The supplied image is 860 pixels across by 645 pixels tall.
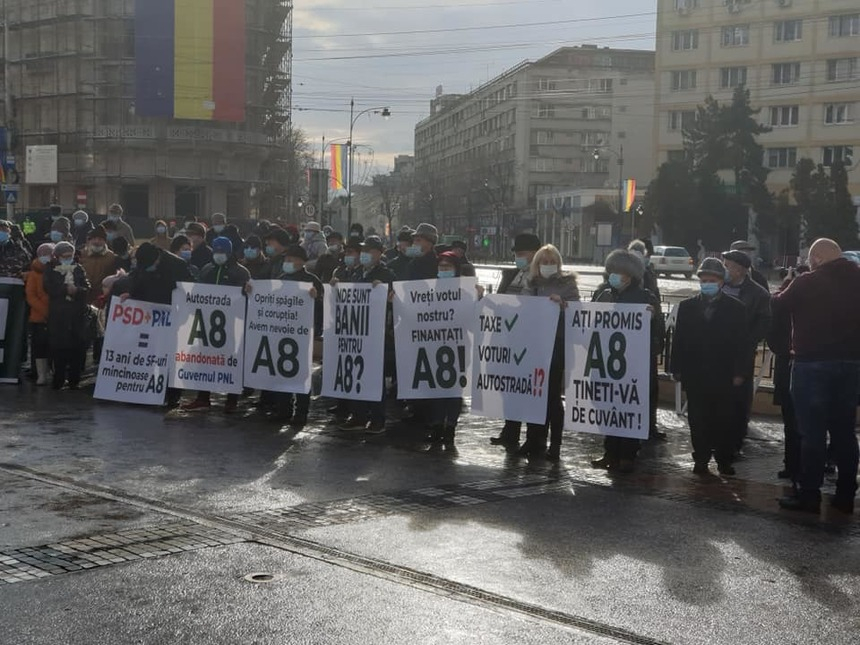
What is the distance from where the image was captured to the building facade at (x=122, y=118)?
7062cm

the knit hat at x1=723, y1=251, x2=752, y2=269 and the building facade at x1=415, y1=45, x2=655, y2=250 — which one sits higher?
the building facade at x1=415, y1=45, x2=655, y2=250

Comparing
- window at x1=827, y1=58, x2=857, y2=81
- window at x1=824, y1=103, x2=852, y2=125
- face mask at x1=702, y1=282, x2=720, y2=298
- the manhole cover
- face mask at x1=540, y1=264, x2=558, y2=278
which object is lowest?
the manhole cover

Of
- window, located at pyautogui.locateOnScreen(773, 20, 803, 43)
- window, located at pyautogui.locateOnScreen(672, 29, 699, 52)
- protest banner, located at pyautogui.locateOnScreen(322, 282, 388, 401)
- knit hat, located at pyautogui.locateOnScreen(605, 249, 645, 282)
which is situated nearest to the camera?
knit hat, located at pyautogui.locateOnScreen(605, 249, 645, 282)

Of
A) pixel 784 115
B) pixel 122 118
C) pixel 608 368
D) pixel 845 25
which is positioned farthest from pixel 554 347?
pixel 784 115

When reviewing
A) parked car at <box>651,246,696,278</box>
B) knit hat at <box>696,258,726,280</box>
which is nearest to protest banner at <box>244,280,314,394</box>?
knit hat at <box>696,258,726,280</box>

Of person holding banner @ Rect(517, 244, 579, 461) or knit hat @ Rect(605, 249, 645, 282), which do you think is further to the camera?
person holding banner @ Rect(517, 244, 579, 461)

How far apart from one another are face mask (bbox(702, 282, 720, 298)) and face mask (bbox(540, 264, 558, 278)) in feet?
4.63

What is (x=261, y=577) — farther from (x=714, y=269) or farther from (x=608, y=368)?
(x=714, y=269)

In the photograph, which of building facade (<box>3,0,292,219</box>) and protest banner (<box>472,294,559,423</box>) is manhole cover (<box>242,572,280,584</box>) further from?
building facade (<box>3,0,292,219</box>)

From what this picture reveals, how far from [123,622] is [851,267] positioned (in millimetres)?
5912

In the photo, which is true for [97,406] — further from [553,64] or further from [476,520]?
[553,64]

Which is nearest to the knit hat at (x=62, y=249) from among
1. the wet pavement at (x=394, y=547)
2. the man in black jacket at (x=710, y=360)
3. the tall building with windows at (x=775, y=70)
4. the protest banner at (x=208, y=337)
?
the protest banner at (x=208, y=337)

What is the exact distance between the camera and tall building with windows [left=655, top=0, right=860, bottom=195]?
7406cm

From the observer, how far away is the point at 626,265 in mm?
10289
